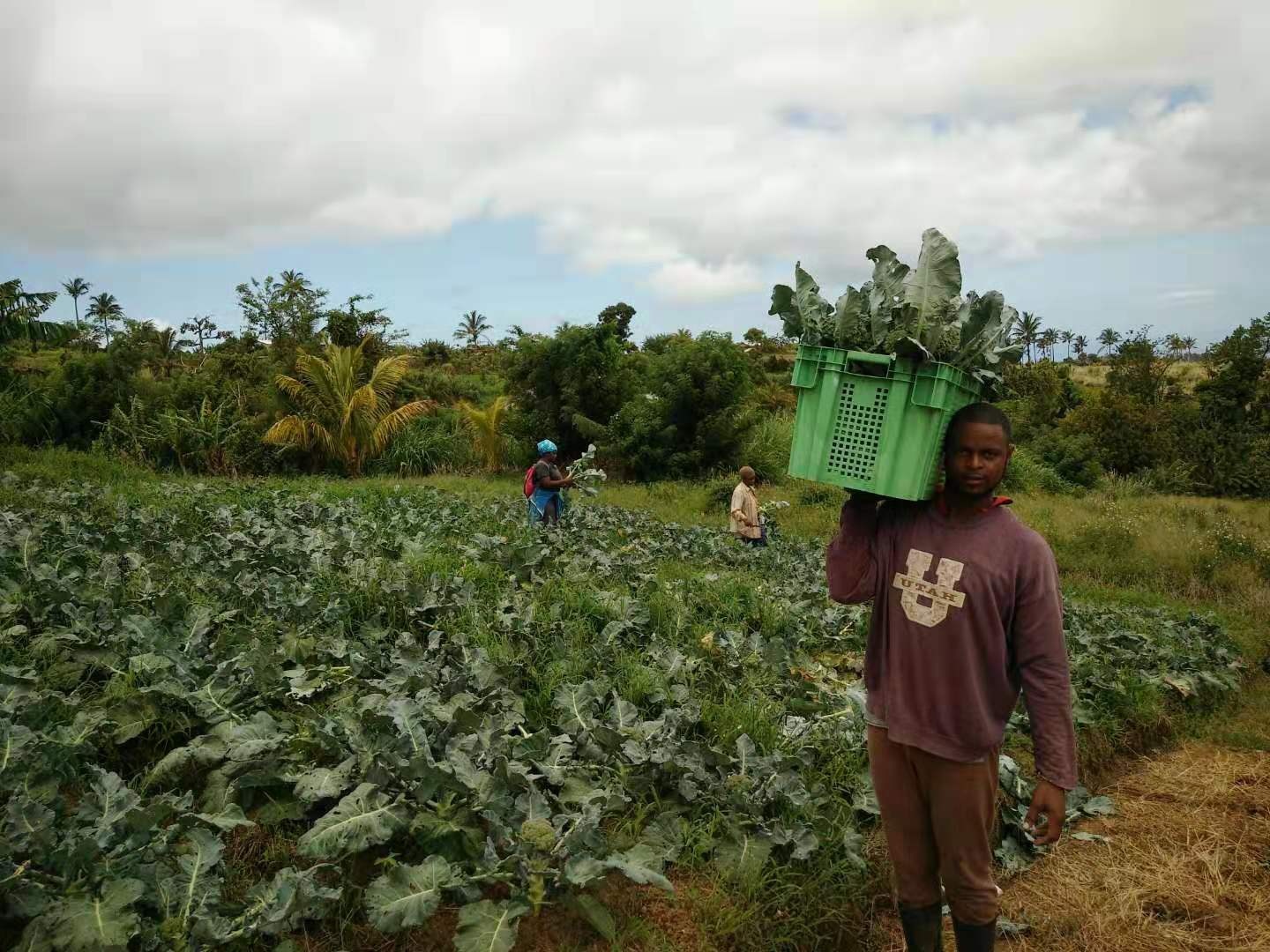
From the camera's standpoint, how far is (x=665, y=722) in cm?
370

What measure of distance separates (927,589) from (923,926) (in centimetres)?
110

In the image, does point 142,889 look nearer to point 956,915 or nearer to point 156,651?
point 156,651

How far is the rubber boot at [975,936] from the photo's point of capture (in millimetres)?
2491

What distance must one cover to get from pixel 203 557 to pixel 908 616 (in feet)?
16.0

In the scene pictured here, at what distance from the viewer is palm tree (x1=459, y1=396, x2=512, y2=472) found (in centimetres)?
2048

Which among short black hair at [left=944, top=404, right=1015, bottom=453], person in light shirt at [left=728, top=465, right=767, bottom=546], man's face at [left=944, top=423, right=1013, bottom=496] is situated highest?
short black hair at [left=944, top=404, right=1015, bottom=453]

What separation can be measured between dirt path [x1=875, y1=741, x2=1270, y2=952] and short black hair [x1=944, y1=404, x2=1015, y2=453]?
7.02 feet

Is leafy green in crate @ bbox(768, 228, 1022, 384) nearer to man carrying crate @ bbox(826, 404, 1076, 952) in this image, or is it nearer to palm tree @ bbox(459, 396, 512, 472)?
man carrying crate @ bbox(826, 404, 1076, 952)

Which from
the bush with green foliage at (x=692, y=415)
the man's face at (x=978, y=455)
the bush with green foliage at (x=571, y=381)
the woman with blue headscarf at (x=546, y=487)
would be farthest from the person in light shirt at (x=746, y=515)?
the bush with green foliage at (x=571, y=381)

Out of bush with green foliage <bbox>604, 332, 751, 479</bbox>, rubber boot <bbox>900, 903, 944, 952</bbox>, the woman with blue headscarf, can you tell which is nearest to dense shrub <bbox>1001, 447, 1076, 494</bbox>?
bush with green foliage <bbox>604, 332, 751, 479</bbox>

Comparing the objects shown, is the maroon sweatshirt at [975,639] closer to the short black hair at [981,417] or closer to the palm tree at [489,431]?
the short black hair at [981,417]

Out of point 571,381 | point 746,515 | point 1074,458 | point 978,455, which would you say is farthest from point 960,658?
point 1074,458

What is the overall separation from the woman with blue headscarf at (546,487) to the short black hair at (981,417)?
661 cm

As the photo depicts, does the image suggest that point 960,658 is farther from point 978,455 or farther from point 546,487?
point 546,487
